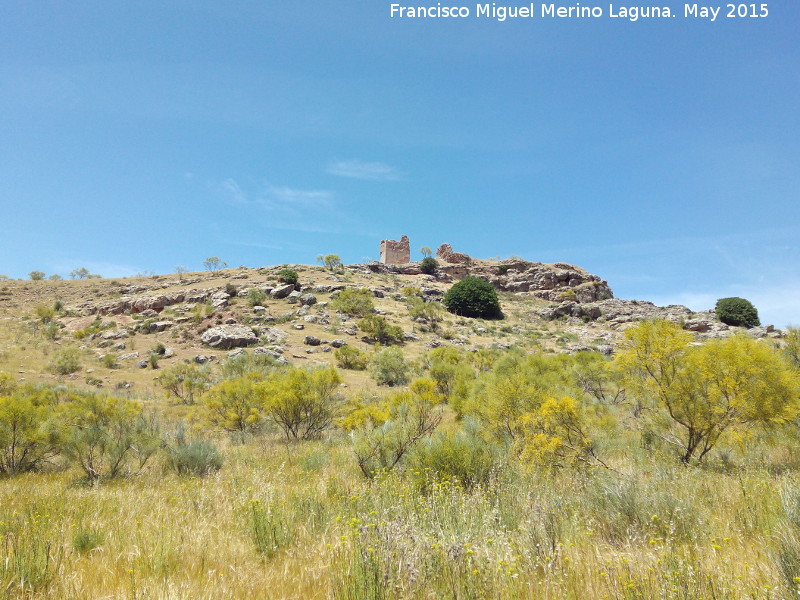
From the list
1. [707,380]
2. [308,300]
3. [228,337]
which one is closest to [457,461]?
[707,380]

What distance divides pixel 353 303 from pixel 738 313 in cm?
3812

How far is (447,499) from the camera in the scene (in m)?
3.82

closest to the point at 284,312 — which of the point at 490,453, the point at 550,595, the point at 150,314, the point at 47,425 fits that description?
the point at 150,314

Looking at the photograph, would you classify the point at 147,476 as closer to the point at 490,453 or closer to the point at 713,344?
the point at 490,453

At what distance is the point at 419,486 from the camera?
4.96 m

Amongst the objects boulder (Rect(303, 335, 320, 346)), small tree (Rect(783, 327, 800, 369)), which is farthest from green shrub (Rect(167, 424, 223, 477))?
boulder (Rect(303, 335, 320, 346))

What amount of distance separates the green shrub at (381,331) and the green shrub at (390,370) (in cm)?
833

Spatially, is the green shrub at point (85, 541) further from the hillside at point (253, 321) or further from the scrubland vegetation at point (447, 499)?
the hillside at point (253, 321)

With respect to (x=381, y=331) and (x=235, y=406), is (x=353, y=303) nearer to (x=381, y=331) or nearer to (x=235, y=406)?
(x=381, y=331)

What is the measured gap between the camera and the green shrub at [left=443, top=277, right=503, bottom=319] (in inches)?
1810

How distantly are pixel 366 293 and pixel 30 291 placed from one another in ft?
128

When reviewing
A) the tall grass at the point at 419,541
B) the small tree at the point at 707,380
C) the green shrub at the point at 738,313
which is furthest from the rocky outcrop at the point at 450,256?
the tall grass at the point at 419,541

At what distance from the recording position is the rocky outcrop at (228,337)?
27.8m

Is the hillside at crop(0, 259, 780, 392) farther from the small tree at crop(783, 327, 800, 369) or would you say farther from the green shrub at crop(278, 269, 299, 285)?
the small tree at crop(783, 327, 800, 369)
